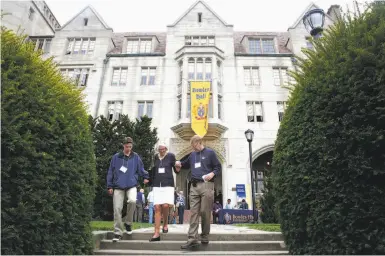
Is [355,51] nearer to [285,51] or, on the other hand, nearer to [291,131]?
[291,131]

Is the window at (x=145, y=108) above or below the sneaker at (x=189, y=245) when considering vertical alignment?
above

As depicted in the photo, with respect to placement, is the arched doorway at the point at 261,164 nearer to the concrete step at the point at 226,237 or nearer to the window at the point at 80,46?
the concrete step at the point at 226,237

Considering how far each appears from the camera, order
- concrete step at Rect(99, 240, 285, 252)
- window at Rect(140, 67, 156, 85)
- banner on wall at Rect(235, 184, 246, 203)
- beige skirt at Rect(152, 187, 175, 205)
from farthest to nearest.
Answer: window at Rect(140, 67, 156, 85) → banner on wall at Rect(235, 184, 246, 203) → beige skirt at Rect(152, 187, 175, 205) → concrete step at Rect(99, 240, 285, 252)

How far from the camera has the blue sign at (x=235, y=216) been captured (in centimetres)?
1551

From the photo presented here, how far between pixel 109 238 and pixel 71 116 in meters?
2.99

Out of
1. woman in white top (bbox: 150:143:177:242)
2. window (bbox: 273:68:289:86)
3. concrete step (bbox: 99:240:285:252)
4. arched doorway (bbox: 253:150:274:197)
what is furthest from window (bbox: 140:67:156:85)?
concrete step (bbox: 99:240:285:252)

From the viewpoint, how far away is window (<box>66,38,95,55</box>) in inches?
1004

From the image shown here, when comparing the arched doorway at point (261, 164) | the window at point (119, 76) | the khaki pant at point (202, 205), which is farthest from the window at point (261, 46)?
the khaki pant at point (202, 205)

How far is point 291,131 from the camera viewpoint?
4793mm

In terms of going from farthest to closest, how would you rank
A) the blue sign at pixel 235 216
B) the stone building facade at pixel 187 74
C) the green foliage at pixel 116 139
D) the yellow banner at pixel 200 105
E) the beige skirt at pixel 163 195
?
the stone building facade at pixel 187 74 < the yellow banner at pixel 200 105 < the green foliage at pixel 116 139 < the blue sign at pixel 235 216 < the beige skirt at pixel 163 195

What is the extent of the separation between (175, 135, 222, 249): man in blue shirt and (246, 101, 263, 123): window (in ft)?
57.4

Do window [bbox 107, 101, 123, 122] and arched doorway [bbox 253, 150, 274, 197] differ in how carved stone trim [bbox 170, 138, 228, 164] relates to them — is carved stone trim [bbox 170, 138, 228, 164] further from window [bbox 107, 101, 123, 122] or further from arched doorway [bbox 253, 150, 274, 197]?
window [bbox 107, 101, 123, 122]

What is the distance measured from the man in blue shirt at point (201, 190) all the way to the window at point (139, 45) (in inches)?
875

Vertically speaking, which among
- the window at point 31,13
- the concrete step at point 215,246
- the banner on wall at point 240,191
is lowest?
the concrete step at point 215,246
